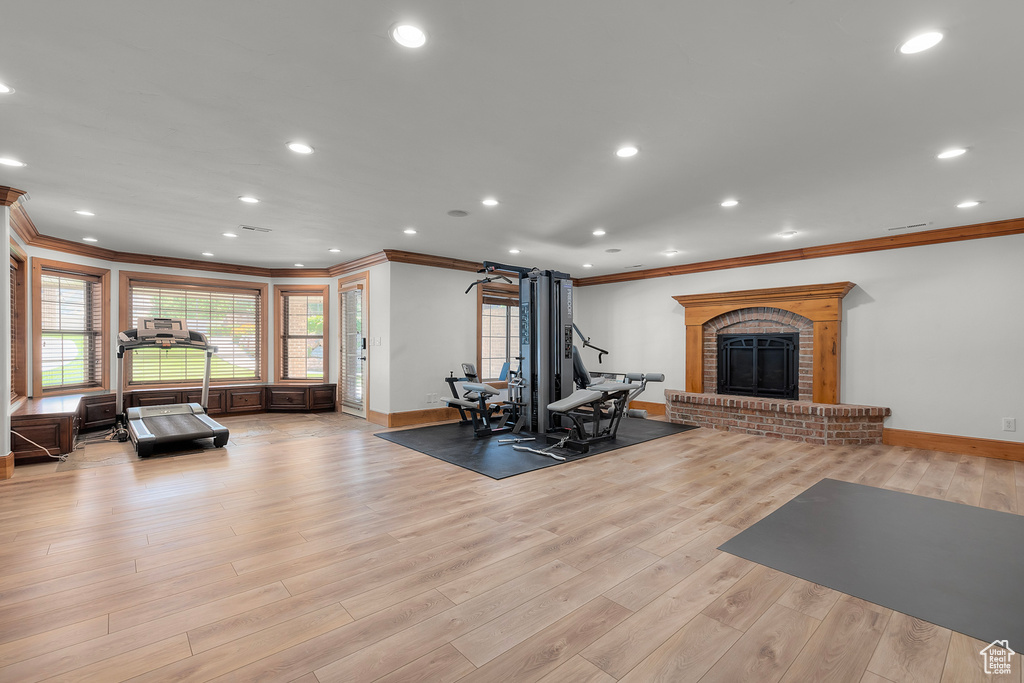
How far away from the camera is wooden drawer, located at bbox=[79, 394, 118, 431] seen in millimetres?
5715

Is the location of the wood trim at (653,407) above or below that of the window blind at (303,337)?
below

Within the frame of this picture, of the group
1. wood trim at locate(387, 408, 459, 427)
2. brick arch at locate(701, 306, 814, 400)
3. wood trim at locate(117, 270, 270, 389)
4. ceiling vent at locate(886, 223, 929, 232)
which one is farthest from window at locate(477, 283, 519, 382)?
ceiling vent at locate(886, 223, 929, 232)

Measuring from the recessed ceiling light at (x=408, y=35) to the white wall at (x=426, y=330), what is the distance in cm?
466

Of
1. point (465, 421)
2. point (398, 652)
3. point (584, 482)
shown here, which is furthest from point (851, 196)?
point (465, 421)

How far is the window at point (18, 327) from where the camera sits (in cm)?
497

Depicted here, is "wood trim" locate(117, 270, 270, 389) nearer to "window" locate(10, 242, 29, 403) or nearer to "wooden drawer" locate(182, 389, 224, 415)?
"wooden drawer" locate(182, 389, 224, 415)

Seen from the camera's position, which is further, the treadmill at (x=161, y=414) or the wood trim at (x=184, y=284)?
the wood trim at (x=184, y=284)

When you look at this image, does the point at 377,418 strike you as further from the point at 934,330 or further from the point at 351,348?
the point at 934,330

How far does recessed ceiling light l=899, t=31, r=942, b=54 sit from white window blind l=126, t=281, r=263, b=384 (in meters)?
8.51

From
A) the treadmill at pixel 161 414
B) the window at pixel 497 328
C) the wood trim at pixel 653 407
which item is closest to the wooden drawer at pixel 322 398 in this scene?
the treadmill at pixel 161 414

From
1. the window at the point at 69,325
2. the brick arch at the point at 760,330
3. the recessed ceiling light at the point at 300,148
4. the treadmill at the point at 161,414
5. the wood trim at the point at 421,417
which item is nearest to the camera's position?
the recessed ceiling light at the point at 300,148

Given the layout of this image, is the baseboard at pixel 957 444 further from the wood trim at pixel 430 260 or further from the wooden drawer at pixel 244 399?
the wooden drawer at pixel 244 399

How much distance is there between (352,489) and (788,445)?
4.99 metres

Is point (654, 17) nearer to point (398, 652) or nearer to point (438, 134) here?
point (438, 134)
